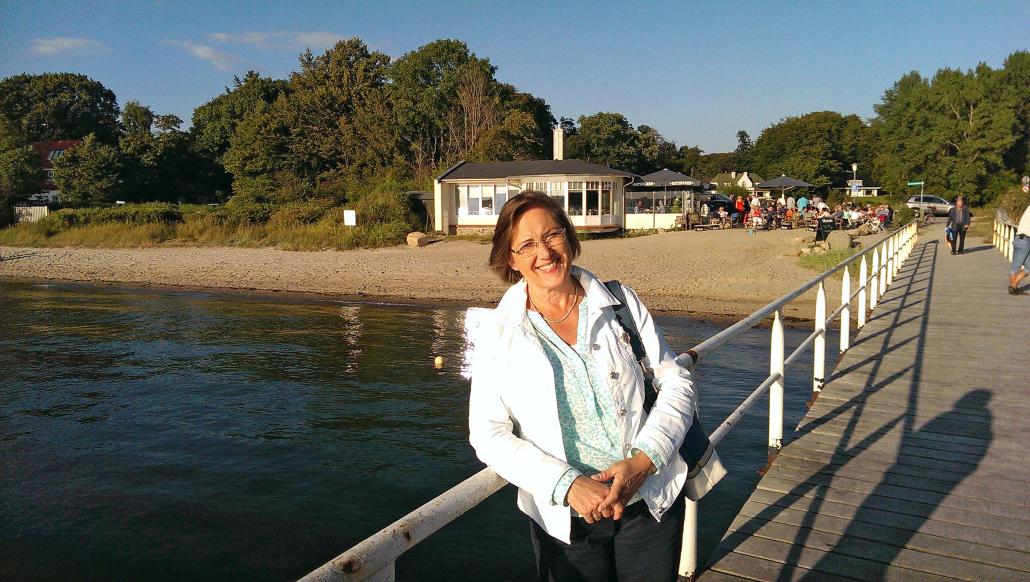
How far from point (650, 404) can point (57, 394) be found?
12073mm

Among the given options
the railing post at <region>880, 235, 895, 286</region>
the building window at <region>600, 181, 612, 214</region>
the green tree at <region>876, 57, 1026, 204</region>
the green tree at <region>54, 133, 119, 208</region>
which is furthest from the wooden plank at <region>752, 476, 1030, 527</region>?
the green tree at <region>876, 57, 1026, 204</region>

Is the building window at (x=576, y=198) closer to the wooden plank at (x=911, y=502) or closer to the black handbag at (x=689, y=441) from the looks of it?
the wooden plank at (x=911, y=502)

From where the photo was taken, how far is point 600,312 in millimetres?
2113

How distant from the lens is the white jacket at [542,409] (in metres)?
1.97

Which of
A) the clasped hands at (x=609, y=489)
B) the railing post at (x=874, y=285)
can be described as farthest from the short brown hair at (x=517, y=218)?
the railing post at (x=874, y=285)

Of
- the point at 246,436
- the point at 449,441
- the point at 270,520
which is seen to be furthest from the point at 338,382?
the point at 270,520

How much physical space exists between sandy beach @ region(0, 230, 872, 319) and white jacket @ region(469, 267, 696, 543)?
15612mm

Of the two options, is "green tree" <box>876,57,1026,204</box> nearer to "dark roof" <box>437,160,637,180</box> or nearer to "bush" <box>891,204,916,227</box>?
"bush" <box>891,204,916,227</box>

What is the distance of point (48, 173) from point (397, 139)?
35642 millimetres

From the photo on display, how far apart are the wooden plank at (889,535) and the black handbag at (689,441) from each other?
1700mm

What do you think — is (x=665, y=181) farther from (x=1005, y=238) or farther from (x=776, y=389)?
(x=776, y=389)

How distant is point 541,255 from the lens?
7.36 feet

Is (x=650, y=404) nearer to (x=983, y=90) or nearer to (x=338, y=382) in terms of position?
(x=338, y=382)

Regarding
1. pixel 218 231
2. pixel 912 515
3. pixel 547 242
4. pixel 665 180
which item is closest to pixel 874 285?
pixel 912 515
